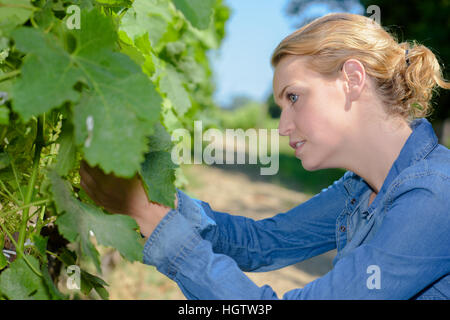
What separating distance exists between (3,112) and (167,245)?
1.55 ft

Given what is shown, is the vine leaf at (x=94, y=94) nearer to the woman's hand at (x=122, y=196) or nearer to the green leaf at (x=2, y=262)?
the woman's hand at (x=122, y=196)

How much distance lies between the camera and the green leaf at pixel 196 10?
0.75 metres

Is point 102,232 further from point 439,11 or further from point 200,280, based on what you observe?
point 439,11

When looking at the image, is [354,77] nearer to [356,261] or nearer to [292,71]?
[292,71]

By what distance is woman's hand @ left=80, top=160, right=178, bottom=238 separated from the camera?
995 millimetres

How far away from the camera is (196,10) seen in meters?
0.75

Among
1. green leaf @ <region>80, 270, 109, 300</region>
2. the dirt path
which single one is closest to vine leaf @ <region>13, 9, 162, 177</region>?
→ green leaf @ <region>80, 270, 109, 300</region>

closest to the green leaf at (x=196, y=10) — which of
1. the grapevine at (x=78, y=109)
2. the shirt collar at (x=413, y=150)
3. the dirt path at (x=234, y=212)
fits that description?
the grapevine at (x=78, y=109)

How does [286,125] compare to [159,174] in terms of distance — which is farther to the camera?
[286,125]

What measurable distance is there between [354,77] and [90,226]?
39.9 inches

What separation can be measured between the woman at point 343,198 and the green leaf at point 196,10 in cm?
41

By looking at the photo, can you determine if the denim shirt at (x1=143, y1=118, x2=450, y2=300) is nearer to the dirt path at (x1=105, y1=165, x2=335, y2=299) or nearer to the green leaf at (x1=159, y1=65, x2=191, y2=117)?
the green leaf at (x1=159, y1=65, x2=191, y2=117)

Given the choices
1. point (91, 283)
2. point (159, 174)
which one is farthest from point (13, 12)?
point (91, 283)

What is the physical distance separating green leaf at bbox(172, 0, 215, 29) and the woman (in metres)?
0.41
